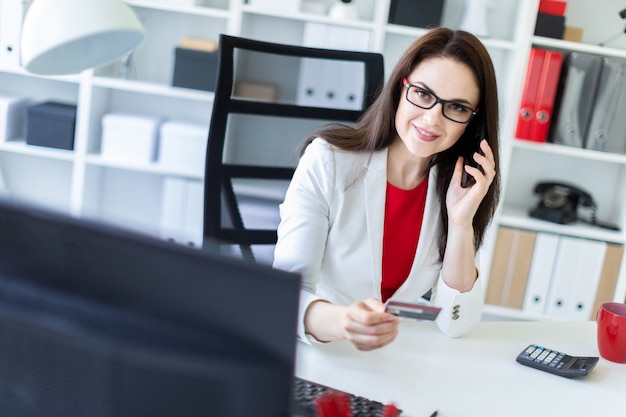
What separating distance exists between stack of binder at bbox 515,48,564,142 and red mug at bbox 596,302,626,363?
166 cm

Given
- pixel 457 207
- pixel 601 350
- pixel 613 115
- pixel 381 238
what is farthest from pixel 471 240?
pixel 613 115

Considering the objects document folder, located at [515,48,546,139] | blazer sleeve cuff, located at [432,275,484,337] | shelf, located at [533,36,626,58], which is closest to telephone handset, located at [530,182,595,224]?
document folder, located at [515,48,546,139]

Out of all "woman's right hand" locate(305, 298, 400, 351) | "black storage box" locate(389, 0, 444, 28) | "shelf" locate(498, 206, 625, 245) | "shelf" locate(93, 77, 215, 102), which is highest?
"black storage box" locate(389, 0, 444, 28)

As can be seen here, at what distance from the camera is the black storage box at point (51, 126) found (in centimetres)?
316

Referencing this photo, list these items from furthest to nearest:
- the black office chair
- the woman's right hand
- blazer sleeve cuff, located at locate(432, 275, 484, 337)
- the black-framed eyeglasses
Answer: the black office chair, the black-framed eyeglasses, blazer sleeve cuff, located at locate(432, 275, 484, 337), the woman's right hand

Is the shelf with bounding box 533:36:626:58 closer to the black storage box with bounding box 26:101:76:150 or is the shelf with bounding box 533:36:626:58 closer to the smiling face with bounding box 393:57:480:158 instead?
the smiling face with bounding box 393:57:480:158

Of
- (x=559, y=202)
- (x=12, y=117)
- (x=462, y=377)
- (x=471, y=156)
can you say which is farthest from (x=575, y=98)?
(x=12, y=117)

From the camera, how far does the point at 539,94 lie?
302 cm

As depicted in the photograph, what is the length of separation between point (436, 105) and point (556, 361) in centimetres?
55

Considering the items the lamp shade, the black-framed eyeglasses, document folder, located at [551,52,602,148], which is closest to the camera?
the lamp shade

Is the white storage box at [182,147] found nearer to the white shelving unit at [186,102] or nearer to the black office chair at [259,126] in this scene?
the white shelving unit at [186,102]

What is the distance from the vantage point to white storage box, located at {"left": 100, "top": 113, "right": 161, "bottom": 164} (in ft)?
10.3

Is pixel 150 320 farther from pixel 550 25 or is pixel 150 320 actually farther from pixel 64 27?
pixel 550 25

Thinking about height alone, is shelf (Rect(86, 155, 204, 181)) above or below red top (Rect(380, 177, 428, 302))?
below
